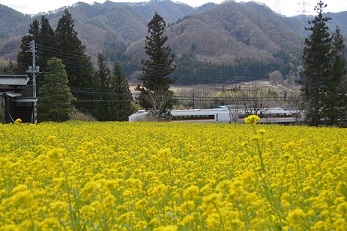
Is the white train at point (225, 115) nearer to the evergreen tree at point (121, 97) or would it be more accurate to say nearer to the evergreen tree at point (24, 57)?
the evergreen tree at point (121, 97)

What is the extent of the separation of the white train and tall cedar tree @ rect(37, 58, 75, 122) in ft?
43.1

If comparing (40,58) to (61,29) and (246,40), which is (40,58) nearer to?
(61,29)

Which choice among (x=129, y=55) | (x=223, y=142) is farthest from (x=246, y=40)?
(x=223, y=142)

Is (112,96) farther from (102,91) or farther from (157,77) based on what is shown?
(157,77)

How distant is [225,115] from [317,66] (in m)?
15.6

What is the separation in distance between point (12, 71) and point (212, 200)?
5003 centimetres

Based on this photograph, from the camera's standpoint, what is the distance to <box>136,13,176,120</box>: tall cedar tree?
41875 millimetres

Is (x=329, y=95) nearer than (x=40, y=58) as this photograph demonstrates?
Yes

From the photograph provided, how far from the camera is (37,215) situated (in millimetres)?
4477

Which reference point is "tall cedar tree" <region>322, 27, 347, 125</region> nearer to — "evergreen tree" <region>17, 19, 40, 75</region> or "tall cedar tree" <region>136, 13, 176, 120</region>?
"tall cedar tree" <region>136, 13, 176, 120</region>

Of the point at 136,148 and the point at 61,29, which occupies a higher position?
the point at 61,29

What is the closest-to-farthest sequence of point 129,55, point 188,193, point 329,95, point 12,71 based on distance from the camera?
point 188,193 → point 329,95 → point 12,71 → point 129,55

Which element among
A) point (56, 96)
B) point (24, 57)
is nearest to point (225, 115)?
point (24, 57)

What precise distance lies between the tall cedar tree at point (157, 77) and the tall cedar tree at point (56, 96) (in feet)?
31.2
